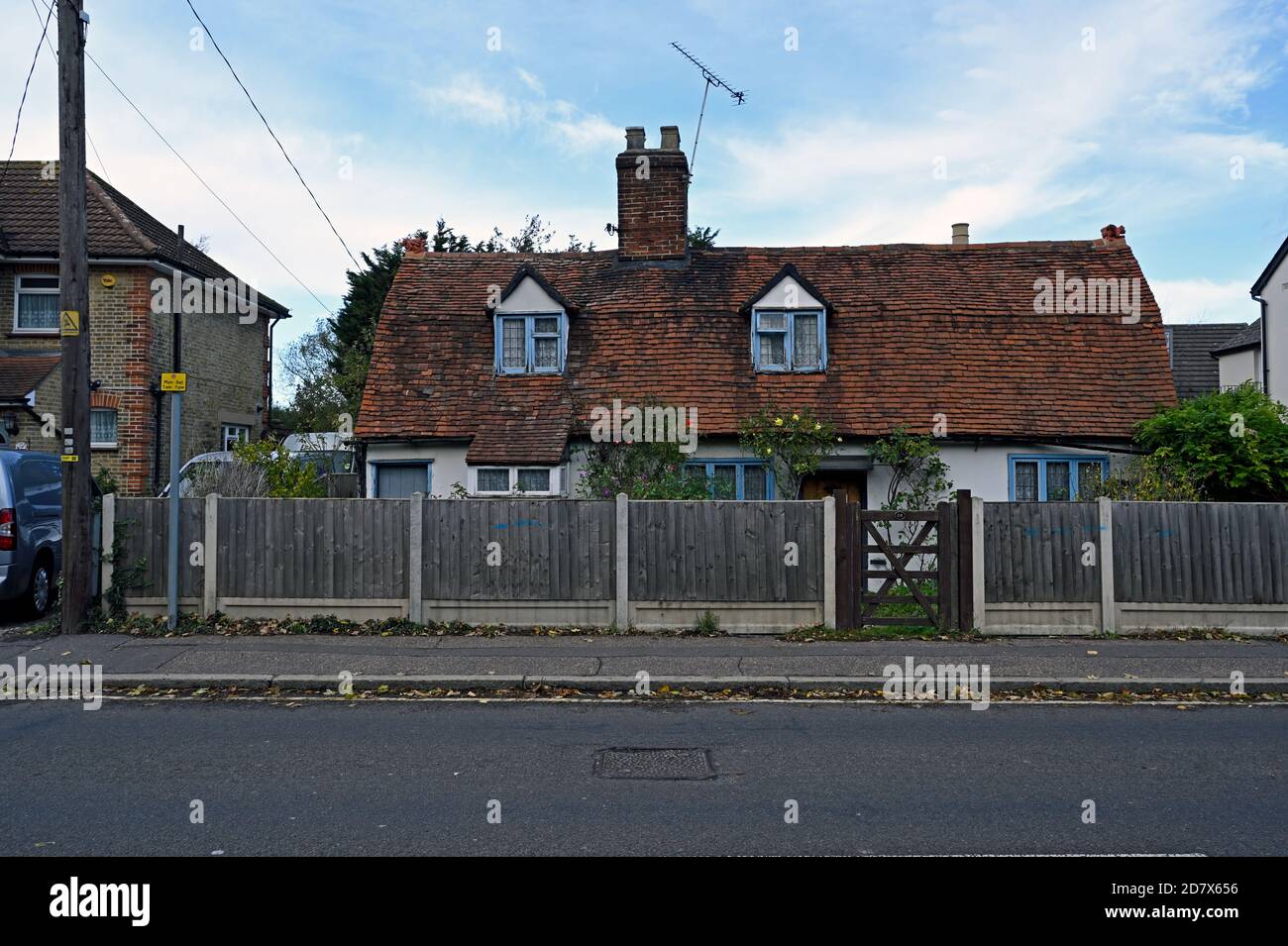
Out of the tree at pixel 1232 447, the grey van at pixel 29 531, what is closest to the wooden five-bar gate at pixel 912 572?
the tree at pixel 1232 447

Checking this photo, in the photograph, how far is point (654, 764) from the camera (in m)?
6.98

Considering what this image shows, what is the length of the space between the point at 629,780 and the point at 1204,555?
30.2 feet

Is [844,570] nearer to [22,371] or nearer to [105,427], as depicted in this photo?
[105,427]

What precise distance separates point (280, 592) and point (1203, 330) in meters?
38.1

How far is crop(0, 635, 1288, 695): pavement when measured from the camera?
9.58m

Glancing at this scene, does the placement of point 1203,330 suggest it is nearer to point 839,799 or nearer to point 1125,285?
point 1125,285

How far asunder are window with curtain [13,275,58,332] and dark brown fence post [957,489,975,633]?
20.3 meters

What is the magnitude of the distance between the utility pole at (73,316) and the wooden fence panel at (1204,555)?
12.8 meters

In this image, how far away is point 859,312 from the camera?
1902 cm

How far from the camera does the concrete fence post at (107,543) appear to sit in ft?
40.0

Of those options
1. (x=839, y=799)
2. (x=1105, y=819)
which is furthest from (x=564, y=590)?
(x=1105, y=819)

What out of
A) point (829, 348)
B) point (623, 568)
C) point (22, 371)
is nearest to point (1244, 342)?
point (829, 348)

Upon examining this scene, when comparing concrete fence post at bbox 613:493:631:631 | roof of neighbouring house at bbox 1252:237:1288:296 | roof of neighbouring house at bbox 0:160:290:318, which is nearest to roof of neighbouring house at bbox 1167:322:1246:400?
roof of neighbouring house at bbox 1252:237:1288:296

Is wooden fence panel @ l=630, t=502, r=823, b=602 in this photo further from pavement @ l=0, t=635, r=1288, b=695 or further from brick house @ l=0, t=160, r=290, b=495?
brick house @ l=0, t=160, r=290, b=495
